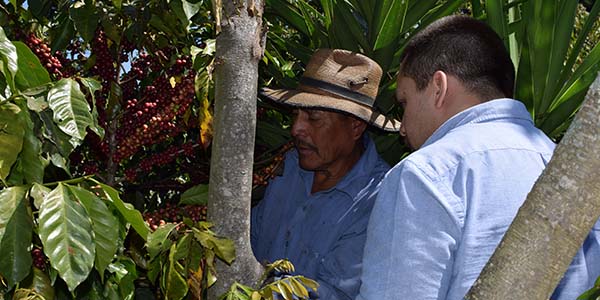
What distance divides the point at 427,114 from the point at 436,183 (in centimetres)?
35

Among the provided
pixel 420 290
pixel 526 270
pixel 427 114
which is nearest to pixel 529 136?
pixel 427 114

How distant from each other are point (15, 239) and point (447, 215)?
3.09ft

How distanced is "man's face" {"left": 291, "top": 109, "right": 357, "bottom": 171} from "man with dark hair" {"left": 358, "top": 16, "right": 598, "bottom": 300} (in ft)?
3.76

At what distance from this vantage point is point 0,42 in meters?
2.15

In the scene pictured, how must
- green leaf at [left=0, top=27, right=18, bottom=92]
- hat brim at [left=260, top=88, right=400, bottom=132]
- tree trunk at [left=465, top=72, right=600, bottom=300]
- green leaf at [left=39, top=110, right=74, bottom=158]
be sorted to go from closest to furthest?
tree trunk at [left=465, top=72, right=600, bottom=300], green leaf at [left=0, top=27, right=18, bottom=92], green leaf at [left=39, top=110, right=74, bottom=158], hat brim at [left=260, top=88, right=400, bottom=132]

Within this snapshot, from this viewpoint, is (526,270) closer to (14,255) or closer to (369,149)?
(14,255)

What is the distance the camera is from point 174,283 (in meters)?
2.20

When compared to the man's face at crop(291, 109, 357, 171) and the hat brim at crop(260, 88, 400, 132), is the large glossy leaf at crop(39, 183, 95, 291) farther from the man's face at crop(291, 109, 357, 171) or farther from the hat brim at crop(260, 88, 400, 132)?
the man's face at crop(291, 109, 357, 171)

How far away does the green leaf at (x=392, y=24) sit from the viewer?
132 inches

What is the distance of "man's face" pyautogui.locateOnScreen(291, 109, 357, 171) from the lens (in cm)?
334

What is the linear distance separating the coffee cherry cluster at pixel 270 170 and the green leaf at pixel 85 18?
0.73 meters

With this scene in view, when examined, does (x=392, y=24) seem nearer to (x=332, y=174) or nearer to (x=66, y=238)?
(x=332, y=174)

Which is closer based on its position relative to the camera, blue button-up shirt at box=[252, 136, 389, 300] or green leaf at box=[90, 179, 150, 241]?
green leaf at box=[90, 179, 150, 241]

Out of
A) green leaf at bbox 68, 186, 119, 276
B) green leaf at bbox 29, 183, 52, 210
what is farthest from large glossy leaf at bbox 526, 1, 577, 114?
green leaf at bbox 29, 183, 52, 210
